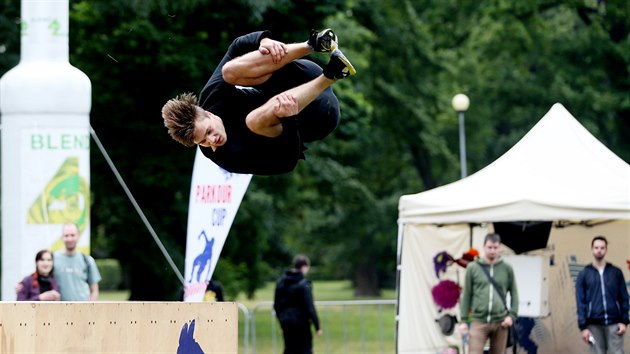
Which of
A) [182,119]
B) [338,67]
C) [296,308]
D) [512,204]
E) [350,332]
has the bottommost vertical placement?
[350,332]

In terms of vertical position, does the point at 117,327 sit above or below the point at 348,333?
above

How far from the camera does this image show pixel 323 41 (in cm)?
634

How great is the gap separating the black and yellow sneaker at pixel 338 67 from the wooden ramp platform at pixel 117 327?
1.57 m

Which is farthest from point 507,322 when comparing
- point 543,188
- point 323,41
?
point 323,41

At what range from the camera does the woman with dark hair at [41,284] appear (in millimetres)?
11836

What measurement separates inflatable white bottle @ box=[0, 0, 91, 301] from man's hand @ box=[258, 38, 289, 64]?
8124 mm

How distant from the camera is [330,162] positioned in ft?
106

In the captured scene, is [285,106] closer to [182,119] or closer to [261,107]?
[261,107]

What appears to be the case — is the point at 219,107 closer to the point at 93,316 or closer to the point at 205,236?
the point at 93,316

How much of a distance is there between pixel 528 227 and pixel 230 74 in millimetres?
10231

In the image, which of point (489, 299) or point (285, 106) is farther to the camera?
Result: point (489, 299)

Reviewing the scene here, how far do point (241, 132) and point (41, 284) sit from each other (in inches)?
220

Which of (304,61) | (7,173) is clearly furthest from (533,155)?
(304,61)

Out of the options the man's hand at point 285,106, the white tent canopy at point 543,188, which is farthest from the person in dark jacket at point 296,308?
the man's hand at point 285,106
